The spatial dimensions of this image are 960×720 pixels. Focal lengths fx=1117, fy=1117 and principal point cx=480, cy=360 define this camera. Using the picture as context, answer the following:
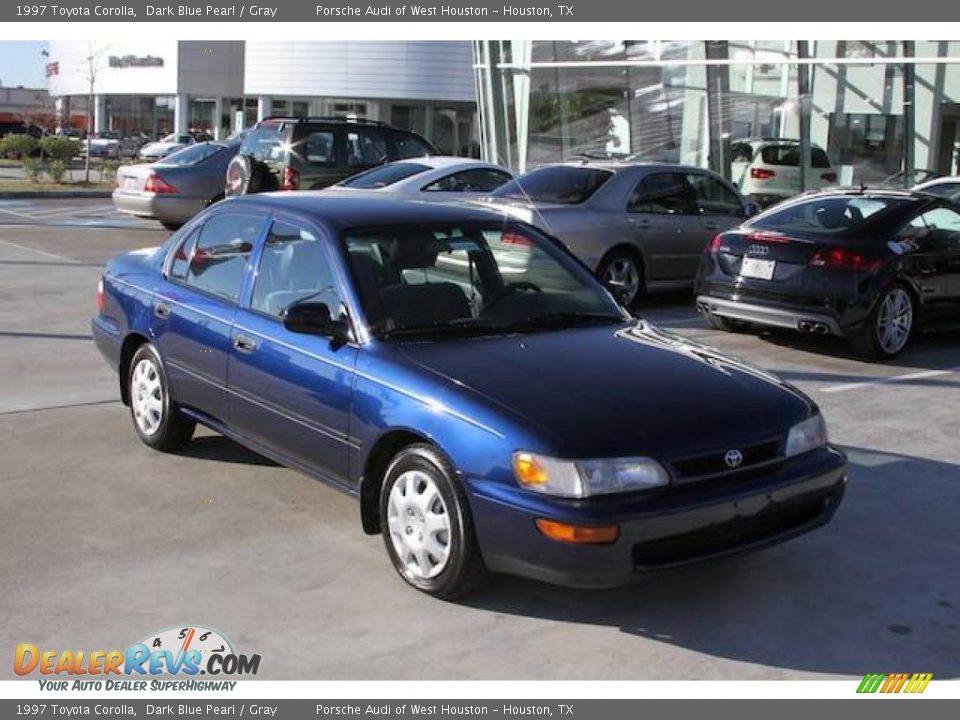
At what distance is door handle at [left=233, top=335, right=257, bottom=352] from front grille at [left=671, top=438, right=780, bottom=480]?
218 cm

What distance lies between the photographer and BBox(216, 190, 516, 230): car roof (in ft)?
17.2

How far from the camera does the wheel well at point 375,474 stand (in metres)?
4.52

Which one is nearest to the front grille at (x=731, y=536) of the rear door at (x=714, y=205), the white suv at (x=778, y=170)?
the rear door at (x=714, y=205)

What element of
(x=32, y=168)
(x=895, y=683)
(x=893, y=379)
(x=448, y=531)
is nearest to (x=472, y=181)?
(x=893, y=379)

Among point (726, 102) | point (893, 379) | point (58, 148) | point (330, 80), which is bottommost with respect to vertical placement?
point (893, 379)

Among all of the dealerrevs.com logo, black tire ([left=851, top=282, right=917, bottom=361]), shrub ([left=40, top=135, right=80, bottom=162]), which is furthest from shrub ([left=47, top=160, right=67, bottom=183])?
the dealerrevs.com logo

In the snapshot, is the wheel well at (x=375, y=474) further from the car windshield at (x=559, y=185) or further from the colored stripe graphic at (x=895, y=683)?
the car windshield at (x=559, y=185)

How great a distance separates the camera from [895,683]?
3818 millimetres

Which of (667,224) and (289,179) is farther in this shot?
(289,179)

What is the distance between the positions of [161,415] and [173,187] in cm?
1150

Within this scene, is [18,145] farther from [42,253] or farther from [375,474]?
[375,474]

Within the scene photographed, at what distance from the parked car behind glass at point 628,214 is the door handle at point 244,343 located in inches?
223

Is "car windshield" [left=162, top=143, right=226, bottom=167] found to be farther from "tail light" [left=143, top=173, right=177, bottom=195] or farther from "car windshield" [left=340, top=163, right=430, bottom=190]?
"car windshield" [left=340, top=163, right=430, bottom=190]
